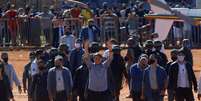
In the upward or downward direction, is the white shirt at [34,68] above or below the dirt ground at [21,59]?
above

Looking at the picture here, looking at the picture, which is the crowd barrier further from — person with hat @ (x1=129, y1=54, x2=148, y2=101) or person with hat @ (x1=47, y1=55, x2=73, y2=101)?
person with hat @ (x1=47, y1=55, x2=73, y2=101)

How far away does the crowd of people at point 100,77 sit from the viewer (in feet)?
61.3

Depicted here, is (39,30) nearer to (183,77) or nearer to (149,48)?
(149,48)

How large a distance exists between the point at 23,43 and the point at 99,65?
17.3m

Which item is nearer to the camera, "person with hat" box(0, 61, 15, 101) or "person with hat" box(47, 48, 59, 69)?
"person with hat" box(0, 61, 15, 101)

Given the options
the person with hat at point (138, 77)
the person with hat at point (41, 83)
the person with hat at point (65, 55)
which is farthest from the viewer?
the person with hat at point (65, 55)

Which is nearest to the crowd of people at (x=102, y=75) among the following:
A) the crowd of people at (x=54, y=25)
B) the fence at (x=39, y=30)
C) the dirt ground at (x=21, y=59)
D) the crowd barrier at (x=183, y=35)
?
the dirt ground at (x=21, y=59)

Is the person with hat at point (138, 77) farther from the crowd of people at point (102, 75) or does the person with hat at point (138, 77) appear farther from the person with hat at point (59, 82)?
the person with hat at point (59, 82)

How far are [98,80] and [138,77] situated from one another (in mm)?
1278

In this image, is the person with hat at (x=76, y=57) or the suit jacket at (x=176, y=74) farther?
the person with hat at (x=76, y=57)

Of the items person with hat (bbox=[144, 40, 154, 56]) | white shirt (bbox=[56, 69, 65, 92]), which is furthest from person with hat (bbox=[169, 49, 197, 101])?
white shirt (bbox=[56, 69, 65, 92])

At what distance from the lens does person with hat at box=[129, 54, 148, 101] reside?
1933 centimetres

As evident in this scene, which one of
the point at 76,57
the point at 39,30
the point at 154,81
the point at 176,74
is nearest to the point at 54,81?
the point at 154,81

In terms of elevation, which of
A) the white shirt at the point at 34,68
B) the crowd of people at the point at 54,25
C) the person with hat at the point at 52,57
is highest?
the person with hat at the point at 52,57
